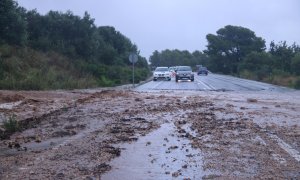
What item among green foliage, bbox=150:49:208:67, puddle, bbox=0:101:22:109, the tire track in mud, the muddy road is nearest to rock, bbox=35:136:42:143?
the muddy road

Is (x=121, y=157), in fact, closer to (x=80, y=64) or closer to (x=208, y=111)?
(x=208, y=111)

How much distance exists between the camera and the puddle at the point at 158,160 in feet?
28.6

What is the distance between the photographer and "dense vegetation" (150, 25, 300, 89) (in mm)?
66588

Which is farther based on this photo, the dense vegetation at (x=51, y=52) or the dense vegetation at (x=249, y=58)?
the dense vegetation at (x=249, y=58)

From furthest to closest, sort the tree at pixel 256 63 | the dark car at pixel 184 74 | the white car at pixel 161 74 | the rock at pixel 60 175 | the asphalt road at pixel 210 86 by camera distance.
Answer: the tree at pixel 256 63, the white car at pixel 161 74, the dark car at pixel 184 74, the asphalt road at pixel 210 86, the rock at pixel 60 175

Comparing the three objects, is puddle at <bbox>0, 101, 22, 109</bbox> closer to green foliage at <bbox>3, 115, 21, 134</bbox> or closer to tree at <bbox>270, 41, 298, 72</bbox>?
green foliage at <bbox>3, 115, 21, 134</bbox>

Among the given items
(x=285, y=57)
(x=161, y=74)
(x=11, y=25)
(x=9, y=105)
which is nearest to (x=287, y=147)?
(x=9, y=105)

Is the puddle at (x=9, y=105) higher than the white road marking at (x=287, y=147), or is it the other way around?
the puddle at (x=9, y=105)

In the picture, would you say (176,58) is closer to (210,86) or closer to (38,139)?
(210,86)

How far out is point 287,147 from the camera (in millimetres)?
11531

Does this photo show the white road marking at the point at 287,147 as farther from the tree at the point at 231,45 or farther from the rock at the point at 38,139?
the tree at the point at 231,45

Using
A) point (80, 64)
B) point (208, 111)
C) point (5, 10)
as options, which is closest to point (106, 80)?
point (80, 64)

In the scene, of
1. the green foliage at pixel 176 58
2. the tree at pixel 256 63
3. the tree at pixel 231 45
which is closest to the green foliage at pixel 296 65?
the tree at pixel 256 63

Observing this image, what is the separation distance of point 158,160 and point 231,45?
113 m
